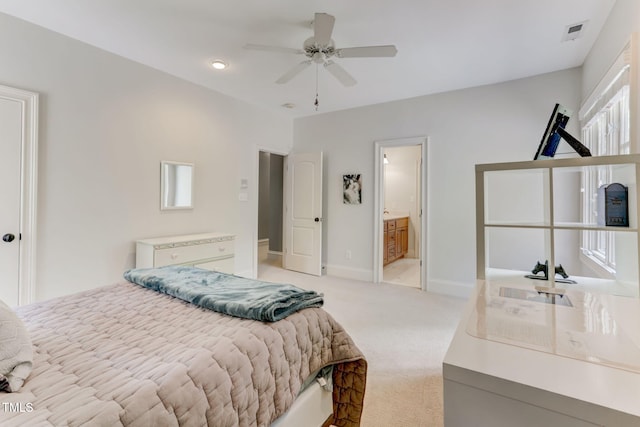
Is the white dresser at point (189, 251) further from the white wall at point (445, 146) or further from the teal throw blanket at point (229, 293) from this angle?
the white wall at point (445, 146)

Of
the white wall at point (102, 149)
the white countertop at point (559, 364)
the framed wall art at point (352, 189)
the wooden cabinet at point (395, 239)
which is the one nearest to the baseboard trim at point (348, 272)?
the wooden cabinet at point (395, 239)

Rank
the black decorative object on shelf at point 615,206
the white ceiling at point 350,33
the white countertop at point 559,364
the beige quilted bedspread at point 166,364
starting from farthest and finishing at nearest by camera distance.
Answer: the white ceiling at point 350,33 → the black decorative object on shelf at point 615,206 → the beige quilted bedspread at point 166,364 → the white countertop at point 559,364

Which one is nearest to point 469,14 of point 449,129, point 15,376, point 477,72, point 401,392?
point 477,72

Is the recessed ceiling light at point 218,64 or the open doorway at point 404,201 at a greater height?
the recessed ceiling light at point 218,64

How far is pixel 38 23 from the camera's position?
2.42m

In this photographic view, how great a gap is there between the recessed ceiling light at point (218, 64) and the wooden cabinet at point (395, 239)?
3.48 m

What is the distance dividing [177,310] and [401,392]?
4.90ft

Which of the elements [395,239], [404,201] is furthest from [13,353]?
[404,201]

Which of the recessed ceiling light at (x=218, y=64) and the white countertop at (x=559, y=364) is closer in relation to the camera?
the white countertop at (x=559, y=364)

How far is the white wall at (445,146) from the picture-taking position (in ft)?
11.1

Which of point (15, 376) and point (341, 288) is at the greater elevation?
point (15, 376)

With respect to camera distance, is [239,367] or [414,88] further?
[414,88]

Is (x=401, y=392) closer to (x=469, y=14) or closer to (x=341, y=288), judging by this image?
(x=341, y=288)

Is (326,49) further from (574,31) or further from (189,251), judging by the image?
(189,251)
